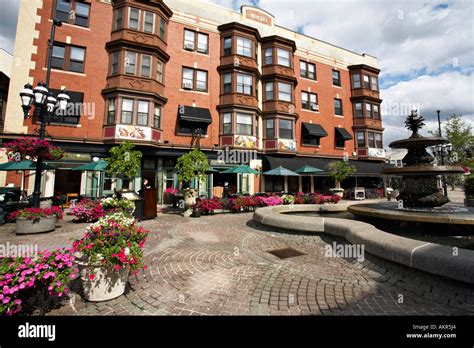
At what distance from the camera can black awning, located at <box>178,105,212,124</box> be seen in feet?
58.0

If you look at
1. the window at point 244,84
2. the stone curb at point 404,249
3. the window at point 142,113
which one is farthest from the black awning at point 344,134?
the window at point 142,113

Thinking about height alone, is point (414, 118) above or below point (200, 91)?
below

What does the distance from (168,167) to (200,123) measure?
4.83 metres

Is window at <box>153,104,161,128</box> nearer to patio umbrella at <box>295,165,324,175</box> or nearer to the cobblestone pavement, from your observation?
the cobblestone pavement

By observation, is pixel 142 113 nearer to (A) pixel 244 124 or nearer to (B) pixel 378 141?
(A) pixel 244 124

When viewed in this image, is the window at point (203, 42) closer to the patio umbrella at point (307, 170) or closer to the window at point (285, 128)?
the window at point (285, 128)

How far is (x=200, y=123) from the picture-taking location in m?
18.5

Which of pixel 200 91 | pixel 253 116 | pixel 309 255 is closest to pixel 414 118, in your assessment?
pixel 309 255

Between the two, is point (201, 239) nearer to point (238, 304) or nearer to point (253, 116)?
point (238, 304)

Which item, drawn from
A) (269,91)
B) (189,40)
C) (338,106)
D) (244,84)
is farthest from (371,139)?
(189,40)

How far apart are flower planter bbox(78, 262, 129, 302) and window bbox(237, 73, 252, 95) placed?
19.0 metres

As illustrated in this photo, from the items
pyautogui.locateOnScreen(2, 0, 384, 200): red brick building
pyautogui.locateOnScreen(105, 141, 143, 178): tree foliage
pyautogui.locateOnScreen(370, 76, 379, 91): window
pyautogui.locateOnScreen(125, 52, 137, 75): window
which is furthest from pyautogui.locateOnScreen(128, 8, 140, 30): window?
pyautogui.locateOnScreen(370, 76, 379, 91): window

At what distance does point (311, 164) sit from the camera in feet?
72.1
